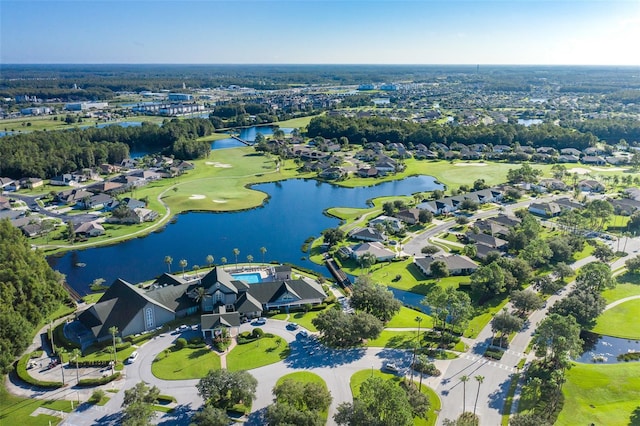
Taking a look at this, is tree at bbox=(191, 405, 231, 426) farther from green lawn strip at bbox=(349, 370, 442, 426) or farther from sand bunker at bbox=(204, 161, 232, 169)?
sand bunker at bbox=(204, 161, 232, 169)

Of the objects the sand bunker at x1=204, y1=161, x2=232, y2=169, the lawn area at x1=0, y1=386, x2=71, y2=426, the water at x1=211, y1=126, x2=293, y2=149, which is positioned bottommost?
the lawn area at x1=0, y1=386, x2=71, y2=426

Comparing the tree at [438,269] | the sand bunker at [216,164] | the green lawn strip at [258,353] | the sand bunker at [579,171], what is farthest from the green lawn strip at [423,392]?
the sand bunker at [579,171]

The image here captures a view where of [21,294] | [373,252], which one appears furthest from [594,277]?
[21,294]

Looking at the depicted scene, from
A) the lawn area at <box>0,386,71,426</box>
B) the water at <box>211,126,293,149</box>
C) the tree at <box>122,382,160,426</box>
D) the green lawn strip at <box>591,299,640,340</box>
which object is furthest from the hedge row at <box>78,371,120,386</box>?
the water at <box>211,126,293,149</box>

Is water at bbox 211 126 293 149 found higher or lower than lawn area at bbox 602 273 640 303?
higher

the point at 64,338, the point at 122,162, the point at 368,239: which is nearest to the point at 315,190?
the point at 368,239

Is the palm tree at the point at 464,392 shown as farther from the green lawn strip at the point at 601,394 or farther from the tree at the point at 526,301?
the tree at the point at 526,301
